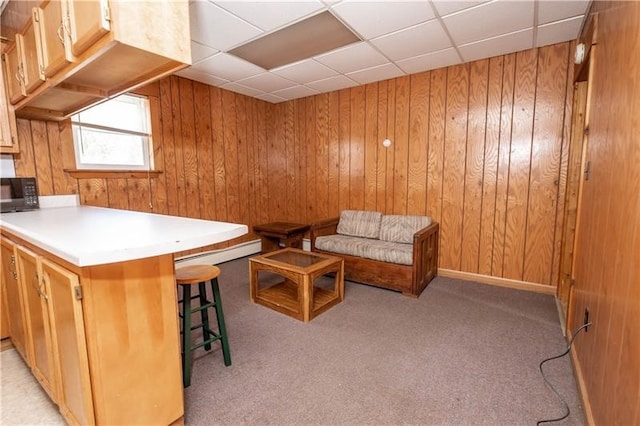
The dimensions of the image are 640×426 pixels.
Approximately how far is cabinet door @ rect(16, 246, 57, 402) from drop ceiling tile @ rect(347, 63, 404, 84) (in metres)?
3.37

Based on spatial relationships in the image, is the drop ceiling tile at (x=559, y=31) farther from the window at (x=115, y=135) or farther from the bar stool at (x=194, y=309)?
the window at (x=115, y=135)

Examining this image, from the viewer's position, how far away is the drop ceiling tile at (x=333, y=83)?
3781mm

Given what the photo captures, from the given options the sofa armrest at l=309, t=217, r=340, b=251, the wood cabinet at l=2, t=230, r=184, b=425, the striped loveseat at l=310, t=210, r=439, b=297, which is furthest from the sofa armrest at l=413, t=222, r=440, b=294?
the wood cabinet at l=2, t=230, r=184, b=425

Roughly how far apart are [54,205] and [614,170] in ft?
12.7

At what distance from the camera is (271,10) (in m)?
2.27

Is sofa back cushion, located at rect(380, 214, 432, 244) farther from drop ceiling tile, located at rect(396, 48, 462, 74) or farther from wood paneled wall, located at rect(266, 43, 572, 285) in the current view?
drop ceiling tile, located at rect(396, 48, 462, 74)

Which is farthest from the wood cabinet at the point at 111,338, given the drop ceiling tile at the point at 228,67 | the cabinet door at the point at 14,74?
the drop ceiling tile at the point at 228,67

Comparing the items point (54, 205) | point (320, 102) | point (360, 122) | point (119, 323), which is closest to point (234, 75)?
point (320, 102)

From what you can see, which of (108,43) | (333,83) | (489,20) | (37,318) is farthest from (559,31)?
(37,318)

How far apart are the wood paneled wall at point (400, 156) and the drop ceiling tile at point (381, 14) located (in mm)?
1198

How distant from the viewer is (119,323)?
1171 millimetres

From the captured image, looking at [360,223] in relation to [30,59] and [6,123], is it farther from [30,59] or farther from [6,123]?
[6,123]

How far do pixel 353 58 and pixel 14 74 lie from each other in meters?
2.78

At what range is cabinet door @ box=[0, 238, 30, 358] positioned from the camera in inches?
67.1
